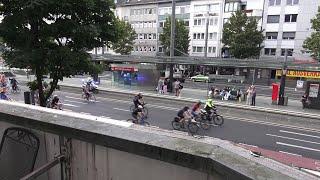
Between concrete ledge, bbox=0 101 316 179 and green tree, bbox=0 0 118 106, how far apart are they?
7.91 metres

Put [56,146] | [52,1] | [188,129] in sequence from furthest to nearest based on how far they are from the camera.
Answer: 1. [188,129]
2. [52,1]
3. [56,146]

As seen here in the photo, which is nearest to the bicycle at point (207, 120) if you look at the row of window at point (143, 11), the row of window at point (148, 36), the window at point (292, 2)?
the window at point (292, 2)

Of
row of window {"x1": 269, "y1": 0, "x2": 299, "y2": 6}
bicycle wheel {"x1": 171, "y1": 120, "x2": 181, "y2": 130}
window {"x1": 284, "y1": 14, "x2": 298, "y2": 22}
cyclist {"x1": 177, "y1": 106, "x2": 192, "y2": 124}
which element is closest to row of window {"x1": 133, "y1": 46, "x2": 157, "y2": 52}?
row of window {"x1": 269, "y1": 0, "x2": 299, "y2": 6}

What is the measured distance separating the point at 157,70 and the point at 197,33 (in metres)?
30.3

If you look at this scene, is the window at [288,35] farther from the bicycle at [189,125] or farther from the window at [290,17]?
the bicycle at [189,125]

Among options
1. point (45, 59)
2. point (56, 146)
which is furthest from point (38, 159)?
point (45, 59)

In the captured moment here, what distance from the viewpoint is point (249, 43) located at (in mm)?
50844

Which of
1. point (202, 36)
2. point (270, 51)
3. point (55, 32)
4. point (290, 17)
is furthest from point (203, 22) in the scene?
point (55, 32)

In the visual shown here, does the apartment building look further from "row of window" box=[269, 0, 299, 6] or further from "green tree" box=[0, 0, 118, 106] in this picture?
"green tree" box=[0, 0, 118, 106]

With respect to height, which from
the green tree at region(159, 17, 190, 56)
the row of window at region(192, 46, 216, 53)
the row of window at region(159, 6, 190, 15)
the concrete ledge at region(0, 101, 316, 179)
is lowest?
the concrete ledge at region(0, 101, 316, 179)

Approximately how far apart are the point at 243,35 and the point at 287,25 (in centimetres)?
934

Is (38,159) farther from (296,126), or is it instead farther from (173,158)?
(296,126)

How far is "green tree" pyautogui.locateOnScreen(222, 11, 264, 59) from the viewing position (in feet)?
166

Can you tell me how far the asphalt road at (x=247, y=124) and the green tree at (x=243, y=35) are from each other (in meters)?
25.1
